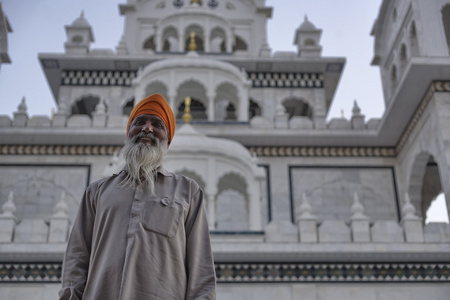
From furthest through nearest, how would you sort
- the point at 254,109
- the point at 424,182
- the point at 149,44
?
1. the point at 149,44
2. the point at 254,109
3. the point at 424,182

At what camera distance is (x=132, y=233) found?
10.2 ft

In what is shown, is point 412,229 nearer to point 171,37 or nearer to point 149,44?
point 171,37

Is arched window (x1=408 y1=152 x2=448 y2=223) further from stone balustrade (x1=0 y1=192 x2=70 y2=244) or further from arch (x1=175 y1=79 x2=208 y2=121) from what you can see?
stone balustrade (x1=0 y1=192 x2=70 y2=244)

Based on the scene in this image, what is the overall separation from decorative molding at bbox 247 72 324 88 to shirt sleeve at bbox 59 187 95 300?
17.6 m

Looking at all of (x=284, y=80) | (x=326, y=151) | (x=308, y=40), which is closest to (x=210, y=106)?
(x=326, y=151)

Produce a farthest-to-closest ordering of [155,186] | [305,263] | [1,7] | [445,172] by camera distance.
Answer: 1. [1,7]
2. [445,172]
3. [305,263]
4. [155,186]

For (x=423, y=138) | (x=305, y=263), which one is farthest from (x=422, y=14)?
(x=305, y=263)

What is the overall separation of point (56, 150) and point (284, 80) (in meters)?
7.94

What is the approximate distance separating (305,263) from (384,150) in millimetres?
6306

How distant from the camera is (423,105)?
49.9 ft

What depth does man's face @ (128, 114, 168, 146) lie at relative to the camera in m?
3.49

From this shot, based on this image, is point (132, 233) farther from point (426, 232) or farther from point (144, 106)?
point (426, 232)

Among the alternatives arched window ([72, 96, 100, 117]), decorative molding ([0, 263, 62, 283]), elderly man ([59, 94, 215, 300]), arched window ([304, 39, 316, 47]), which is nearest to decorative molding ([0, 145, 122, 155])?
arched window ([72, 96, 100, 117])

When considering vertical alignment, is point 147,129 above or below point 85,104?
below
